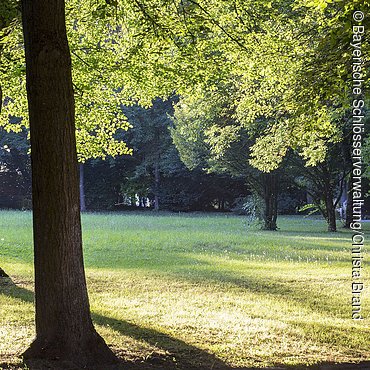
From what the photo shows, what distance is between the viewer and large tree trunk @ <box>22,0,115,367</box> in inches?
244

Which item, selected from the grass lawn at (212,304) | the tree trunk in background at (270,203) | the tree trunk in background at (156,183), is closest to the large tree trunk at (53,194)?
the grass lawn at (212,304)

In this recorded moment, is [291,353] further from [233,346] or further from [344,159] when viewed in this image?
[344,159]

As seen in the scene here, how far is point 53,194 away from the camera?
243 inches

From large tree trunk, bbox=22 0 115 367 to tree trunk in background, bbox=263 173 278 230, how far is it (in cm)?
2696

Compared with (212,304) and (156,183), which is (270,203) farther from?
(156,183)

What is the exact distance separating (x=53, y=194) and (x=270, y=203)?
27467mm

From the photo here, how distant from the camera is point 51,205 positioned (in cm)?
617

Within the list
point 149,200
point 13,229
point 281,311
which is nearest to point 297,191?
point 149,200

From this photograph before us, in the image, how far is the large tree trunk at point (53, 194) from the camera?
6191mm

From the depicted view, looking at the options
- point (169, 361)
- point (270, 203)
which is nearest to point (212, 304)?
point (169, 361)

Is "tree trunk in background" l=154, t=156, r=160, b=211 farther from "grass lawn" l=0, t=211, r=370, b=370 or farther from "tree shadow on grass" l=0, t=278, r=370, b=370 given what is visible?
"tree shadow on grass" l=0, t=278, r=370, b=370

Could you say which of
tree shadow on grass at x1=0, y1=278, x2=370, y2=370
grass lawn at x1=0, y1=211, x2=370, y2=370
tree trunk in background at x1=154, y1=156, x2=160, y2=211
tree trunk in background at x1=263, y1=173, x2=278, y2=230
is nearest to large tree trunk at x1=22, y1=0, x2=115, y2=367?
tree shadow on grass at x1=0, y1=278, x2=370, y2=370

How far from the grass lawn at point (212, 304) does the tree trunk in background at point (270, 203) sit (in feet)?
33.0

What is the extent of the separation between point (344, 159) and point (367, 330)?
23867 mm
